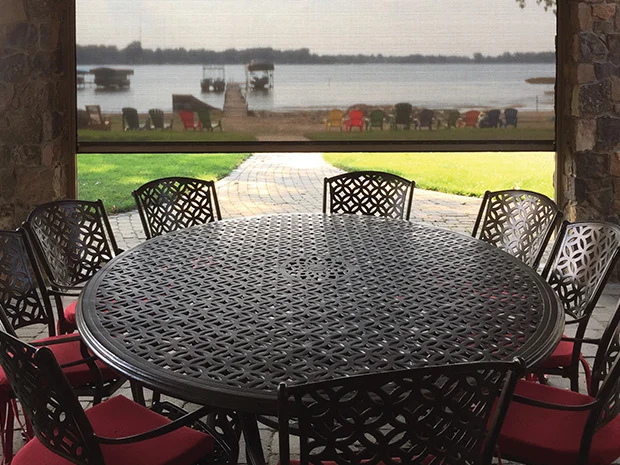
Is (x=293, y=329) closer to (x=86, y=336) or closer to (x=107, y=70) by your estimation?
(x=86, y=336)

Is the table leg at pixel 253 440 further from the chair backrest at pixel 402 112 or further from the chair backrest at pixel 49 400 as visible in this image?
the chair backrest at pixel 402 112

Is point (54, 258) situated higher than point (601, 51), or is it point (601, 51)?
point (601, 51)

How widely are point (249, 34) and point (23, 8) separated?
1.54m

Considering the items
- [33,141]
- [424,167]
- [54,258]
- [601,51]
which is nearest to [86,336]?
[54,258]

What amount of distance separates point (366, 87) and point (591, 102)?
1.59 metres

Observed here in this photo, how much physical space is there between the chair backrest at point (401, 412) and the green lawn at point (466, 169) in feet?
22.4

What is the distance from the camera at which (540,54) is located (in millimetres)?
5668

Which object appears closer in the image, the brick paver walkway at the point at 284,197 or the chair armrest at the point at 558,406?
the chair armrest at the point at 558,406

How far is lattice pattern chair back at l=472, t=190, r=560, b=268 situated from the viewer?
3.66 metres

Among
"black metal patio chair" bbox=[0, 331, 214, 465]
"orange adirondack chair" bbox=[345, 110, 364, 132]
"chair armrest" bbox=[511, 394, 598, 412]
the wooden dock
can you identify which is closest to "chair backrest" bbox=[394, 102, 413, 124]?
"orange adirondack chair" bbox=[345, 110, 364, 132]

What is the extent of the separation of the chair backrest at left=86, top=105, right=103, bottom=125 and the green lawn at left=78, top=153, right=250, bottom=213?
2.80 metres

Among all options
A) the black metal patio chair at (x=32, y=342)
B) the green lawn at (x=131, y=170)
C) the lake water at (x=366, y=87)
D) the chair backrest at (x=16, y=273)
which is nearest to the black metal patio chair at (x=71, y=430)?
the black metal patio chair at (x=32, y=342)

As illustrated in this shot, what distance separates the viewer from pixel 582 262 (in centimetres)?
331

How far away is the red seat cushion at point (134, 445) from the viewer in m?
2.20
